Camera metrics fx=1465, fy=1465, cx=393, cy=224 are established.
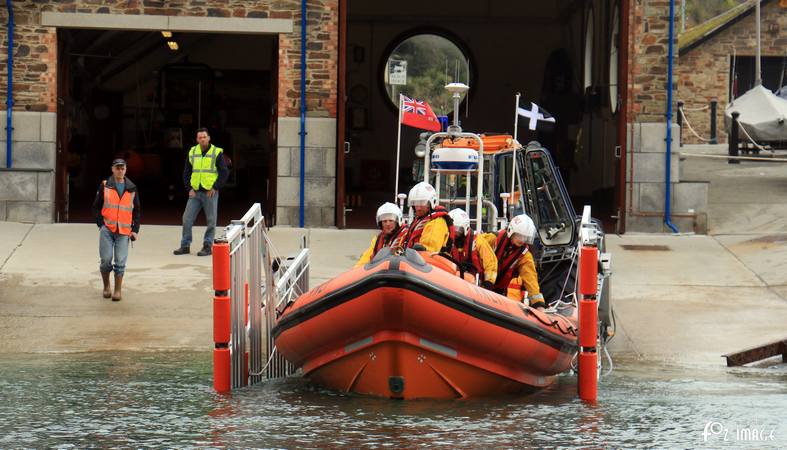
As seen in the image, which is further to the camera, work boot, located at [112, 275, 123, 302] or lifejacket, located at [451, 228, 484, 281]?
work boot, located at [112, 275, 123, 302]

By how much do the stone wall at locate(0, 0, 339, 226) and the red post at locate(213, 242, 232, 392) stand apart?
9212mm

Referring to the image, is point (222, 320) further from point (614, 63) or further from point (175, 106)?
point (175, 106)

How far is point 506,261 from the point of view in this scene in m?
11.9

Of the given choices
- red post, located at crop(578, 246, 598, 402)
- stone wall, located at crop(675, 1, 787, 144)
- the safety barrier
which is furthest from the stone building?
red post, located at crop(578, 246, 598, 402)

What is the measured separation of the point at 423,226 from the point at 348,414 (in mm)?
1849

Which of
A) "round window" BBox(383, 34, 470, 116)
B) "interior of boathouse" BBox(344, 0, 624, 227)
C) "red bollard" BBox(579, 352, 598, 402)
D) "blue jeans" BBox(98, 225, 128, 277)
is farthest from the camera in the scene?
"round window" BBox(383, 34, 470, 116)

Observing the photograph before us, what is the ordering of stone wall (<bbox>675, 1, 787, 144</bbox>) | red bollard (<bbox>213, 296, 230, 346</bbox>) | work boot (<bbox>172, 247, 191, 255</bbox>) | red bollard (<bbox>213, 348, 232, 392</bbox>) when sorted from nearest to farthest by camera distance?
red bollard (<bbox>213, 296, 230, 346</bbox>) < red bollard (<bbox>213, 348, 232, 392</bbox>) < work boot (<bbox>172, 247, 191, 255</bbox>) < stone wall (<bbox>675, 1, 787, 144</bbox>)

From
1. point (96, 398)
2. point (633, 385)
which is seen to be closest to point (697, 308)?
point (633, 385)

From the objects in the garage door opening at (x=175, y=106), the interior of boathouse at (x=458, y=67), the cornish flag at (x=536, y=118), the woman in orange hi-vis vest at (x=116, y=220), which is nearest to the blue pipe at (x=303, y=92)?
the woman in orange hi-vis vest at (x=116, y=220)

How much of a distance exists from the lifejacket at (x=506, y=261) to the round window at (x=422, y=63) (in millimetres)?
16284

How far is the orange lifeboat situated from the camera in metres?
10.1

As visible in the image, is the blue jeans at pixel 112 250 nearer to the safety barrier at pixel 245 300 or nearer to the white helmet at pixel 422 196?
the safety barrier at pixel 245 300

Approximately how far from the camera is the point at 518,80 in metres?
28.3

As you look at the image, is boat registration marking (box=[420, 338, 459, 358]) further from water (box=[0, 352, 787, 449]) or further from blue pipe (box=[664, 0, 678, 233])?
blue pipe (box=[664, 0, 678, 233])
